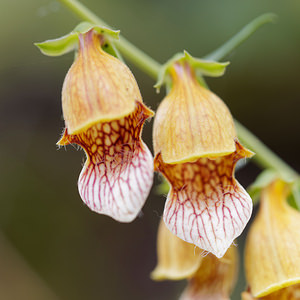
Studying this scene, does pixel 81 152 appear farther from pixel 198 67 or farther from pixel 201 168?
pixel 201 168

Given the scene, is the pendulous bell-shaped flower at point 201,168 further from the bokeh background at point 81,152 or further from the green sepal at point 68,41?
the bokeh background at point 81,152

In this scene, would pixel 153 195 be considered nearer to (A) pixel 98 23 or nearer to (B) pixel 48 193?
(B) pixel 48 193

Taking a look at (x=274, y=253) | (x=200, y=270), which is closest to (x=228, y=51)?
(x=274, y=253)

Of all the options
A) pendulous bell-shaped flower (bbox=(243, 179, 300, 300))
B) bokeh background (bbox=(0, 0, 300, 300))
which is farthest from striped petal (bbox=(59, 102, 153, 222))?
bokeh background (bbox=(0, 0, 300, 300))

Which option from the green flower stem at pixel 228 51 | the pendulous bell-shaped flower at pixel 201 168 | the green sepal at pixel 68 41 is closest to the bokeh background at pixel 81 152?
the green flower stem at pixel 228 51

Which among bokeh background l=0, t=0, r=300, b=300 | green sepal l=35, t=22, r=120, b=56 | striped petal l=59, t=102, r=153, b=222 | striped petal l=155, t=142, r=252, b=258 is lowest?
bokeh background l=0, t=0, r=300, b=300

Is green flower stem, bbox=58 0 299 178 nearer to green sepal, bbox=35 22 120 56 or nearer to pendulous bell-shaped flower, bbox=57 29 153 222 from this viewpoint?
green sepal, bbox=35 22 120 56

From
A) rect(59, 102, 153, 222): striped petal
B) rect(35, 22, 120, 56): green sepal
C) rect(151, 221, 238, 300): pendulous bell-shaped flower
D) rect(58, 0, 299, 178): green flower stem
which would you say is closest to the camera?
rect(59, 102, 153, 222): striped petal

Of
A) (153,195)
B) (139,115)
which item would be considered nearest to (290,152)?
(153,195)
